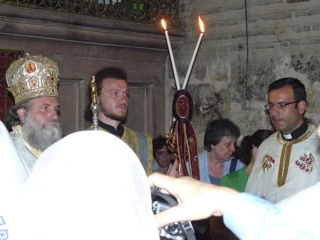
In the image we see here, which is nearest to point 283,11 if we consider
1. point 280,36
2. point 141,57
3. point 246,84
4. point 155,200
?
point 280,36

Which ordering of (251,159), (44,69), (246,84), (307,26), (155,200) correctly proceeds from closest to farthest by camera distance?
(155,200)
(44,69)
(251,159)
(307,26)
(246,84)

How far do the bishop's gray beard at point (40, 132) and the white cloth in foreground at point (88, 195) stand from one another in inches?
107

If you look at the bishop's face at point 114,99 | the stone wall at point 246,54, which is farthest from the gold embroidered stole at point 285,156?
the stone wall at point 246,54

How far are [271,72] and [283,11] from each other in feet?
1.81

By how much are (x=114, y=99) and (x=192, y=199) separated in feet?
11.8

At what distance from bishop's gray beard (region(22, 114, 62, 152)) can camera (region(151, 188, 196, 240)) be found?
267 cm

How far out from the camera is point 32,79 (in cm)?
466

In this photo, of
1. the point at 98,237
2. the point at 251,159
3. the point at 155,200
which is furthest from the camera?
the point at 251,159

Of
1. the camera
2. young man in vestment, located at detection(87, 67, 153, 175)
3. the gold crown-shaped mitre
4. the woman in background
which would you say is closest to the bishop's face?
young man in vestment, located at detection(87, 67, 153, 175)

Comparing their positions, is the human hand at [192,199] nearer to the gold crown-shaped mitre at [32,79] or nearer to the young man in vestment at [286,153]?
the gold crown-shaped mitre at [32,79]

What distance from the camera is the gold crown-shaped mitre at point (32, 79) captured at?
4.64m

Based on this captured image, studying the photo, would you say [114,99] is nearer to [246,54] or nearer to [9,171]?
[9,171]

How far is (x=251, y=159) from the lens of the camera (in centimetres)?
565

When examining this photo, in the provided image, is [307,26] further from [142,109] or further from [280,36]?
[142,109]
